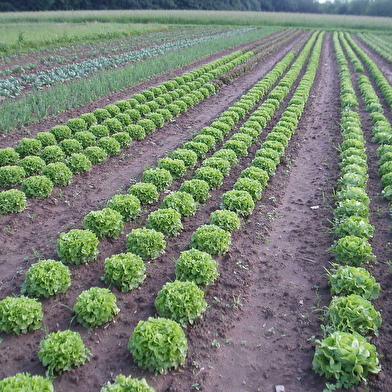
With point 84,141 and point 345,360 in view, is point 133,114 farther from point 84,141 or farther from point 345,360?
point 345,360

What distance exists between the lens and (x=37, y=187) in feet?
33.6

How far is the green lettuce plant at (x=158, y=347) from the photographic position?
5.64 meters

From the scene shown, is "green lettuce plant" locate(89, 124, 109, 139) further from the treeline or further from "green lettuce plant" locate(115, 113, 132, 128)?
the treeline

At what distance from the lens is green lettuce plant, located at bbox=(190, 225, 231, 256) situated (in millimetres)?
8227

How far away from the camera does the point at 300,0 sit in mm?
138000

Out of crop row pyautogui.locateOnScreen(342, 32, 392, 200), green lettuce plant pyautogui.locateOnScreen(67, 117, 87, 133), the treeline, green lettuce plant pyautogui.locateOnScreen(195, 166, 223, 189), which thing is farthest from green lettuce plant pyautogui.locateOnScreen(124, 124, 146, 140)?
the treeline

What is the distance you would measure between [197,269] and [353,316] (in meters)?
2.93

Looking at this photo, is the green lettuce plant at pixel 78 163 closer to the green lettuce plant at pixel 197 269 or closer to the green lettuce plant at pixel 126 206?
the green lettuce plant at pixel 126 206

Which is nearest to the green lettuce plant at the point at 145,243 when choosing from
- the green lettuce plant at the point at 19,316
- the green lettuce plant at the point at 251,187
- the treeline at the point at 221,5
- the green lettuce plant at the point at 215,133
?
the green lettuce plant at the point at 19,316

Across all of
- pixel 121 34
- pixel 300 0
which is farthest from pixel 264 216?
pixel 300 0

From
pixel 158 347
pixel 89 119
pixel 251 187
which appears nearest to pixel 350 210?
pixel 251 187

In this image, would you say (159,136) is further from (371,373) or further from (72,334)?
(371,373)

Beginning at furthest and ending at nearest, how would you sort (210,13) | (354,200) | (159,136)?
(210,13)
(159,136)
(354,200)

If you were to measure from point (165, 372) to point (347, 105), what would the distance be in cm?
1804
